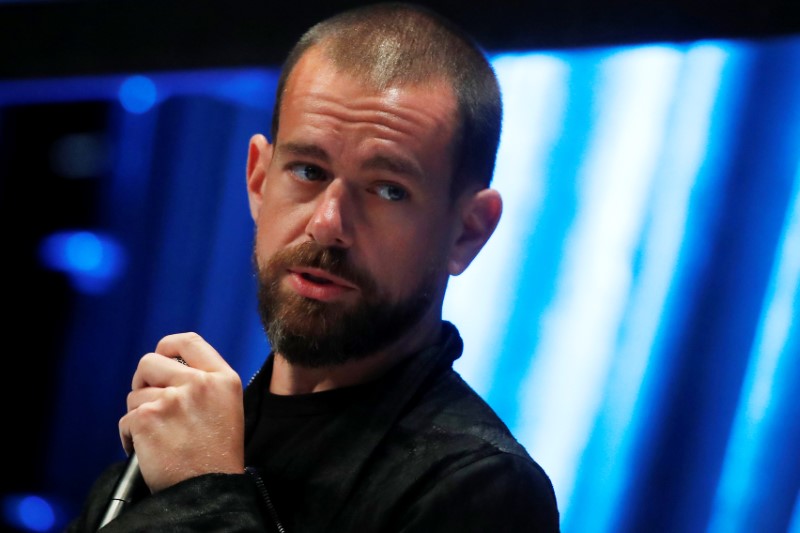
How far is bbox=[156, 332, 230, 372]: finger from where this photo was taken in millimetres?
1200

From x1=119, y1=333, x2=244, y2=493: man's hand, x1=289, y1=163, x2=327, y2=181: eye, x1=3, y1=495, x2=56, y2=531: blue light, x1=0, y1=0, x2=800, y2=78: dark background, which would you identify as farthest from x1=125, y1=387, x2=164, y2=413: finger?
x1=3, y1=495, x2=56, y2=531: blue light

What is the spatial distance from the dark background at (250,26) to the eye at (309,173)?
2.89ft

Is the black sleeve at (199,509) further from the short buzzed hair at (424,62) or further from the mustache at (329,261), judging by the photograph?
the short buzzed hair at (424,62)

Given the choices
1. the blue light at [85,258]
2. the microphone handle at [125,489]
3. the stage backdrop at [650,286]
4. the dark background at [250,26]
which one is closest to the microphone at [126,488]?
the microphone handle at [125,489]

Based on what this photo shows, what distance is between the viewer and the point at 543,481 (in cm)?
120

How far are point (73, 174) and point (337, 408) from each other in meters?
1.59

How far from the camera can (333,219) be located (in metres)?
1.24

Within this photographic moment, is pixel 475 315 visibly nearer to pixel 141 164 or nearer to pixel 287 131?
pixel 287 131

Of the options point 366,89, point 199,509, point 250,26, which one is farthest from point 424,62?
point 250,26

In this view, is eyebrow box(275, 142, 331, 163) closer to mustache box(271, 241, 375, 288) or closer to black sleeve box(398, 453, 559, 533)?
mustache box(271, 241, 375, 288)

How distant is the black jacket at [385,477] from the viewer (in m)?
1.12

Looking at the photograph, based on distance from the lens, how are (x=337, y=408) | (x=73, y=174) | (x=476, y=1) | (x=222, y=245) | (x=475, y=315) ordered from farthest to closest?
(x=73, y=174), (x=222, y=245), (x=476, y=1), (x=475, y=315), (x=337, y=408)

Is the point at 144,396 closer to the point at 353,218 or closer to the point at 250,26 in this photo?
the point at 353,218

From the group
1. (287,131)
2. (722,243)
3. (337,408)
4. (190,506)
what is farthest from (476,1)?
(190,506)
